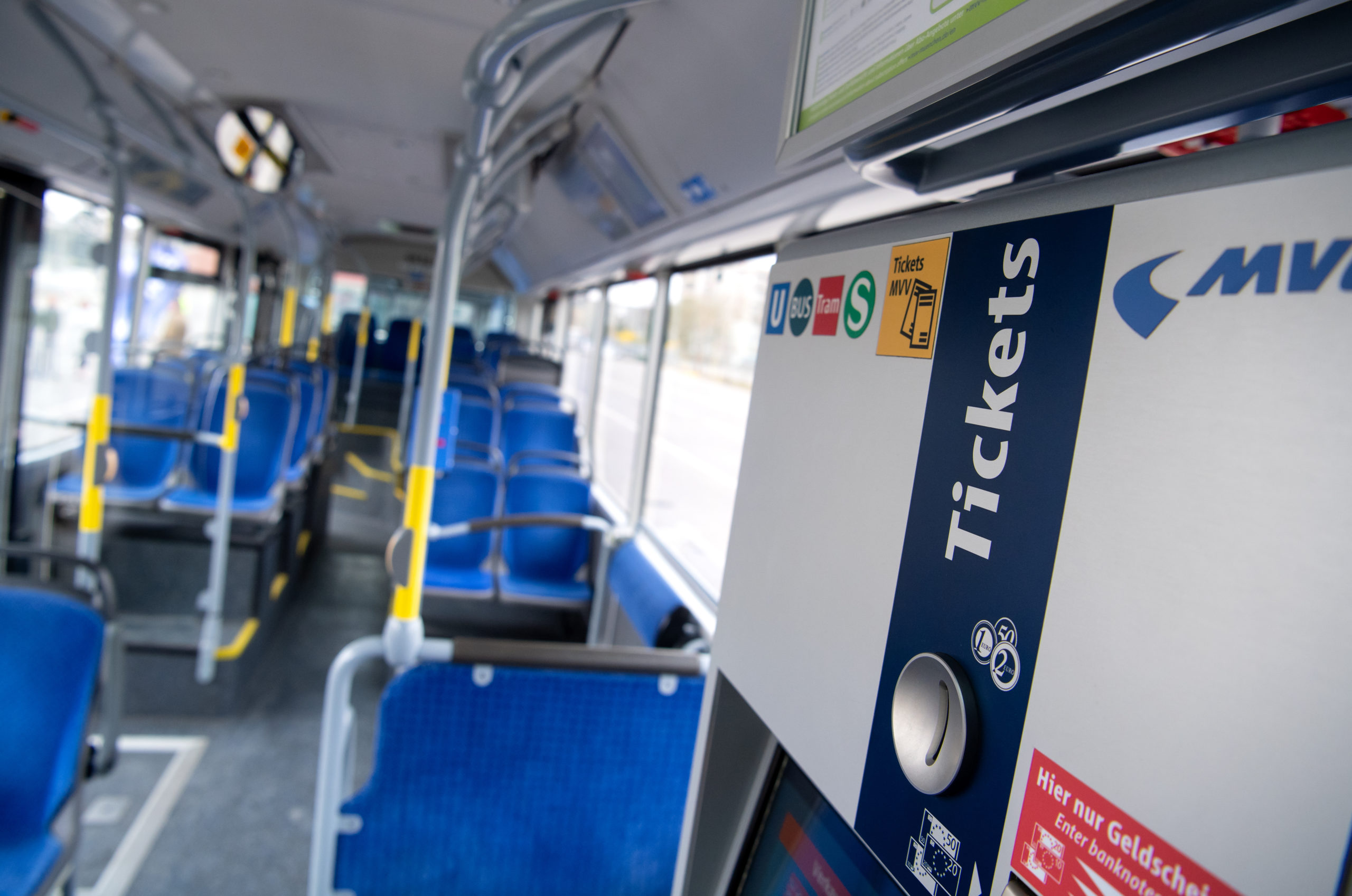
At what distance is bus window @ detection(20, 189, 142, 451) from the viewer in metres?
4.09

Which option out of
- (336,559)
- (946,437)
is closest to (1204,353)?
(946,437)

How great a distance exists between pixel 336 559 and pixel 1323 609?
Result: 20.8 ft

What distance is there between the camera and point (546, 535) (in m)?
4.50

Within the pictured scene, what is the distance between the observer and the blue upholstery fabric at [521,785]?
5.29 ft

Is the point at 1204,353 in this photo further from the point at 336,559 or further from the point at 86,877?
the point at 336,559

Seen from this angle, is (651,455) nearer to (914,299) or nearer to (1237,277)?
Answer: (914,299)

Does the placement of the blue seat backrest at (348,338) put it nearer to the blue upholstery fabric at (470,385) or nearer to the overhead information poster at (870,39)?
the blue upholstery fabric at (470,385)

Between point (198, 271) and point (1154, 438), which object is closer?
point (1154, 438)

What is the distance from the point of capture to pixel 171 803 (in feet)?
9.60

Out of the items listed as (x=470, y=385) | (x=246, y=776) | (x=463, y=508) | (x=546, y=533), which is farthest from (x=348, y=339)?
(x=246, y=776)

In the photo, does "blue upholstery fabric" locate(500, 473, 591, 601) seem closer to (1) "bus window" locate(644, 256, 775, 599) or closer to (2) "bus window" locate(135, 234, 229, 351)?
(1) "bus window" locate(644, 256, 775, 599)

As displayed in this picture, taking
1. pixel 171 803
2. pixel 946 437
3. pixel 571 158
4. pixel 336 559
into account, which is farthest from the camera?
pixel 336 559

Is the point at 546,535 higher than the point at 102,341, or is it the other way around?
the point at 102,341

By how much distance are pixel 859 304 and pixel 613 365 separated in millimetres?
12563
